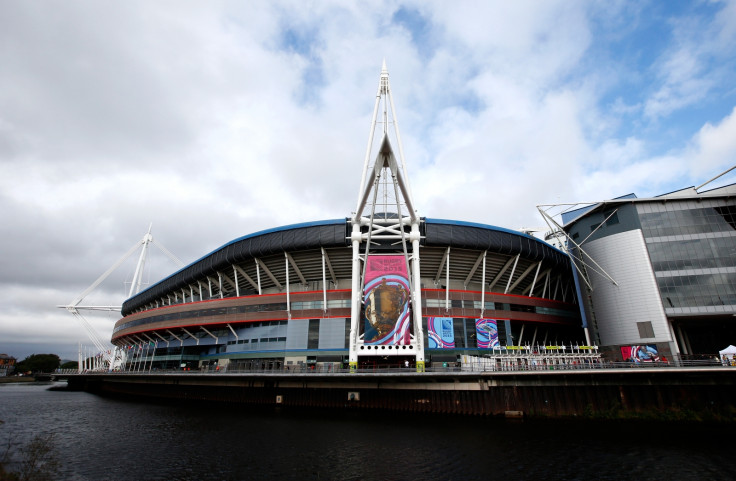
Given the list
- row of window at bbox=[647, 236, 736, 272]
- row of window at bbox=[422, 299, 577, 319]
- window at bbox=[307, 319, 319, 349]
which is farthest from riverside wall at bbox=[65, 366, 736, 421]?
row of window at bbox=[422, 299, 577, 319]

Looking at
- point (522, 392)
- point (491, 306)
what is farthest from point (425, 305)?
point (522, 392)

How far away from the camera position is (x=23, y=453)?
23406 millimetres

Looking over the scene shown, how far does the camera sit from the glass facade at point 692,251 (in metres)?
43.4

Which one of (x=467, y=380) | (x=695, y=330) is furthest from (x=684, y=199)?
(x=467, y=380)

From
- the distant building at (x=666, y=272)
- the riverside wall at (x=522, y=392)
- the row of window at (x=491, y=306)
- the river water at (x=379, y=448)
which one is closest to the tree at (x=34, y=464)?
the river water at (x=379, y=448)

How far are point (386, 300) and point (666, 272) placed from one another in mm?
33496

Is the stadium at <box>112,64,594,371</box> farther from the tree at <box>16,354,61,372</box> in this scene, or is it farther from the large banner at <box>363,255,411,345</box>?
the tree at <box>16,354,61,372</box>

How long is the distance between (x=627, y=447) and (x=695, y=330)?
38934 mm

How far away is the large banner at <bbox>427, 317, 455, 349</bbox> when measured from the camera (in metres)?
52.6

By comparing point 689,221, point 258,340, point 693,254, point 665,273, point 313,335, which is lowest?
point 258,340

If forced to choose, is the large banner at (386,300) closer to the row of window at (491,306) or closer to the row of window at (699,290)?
the row of window at (491,306)

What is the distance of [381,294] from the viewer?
49.7 meters

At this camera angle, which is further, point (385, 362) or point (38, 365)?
point (38, 365)

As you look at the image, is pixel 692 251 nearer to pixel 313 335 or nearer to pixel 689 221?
pixel 689 221
